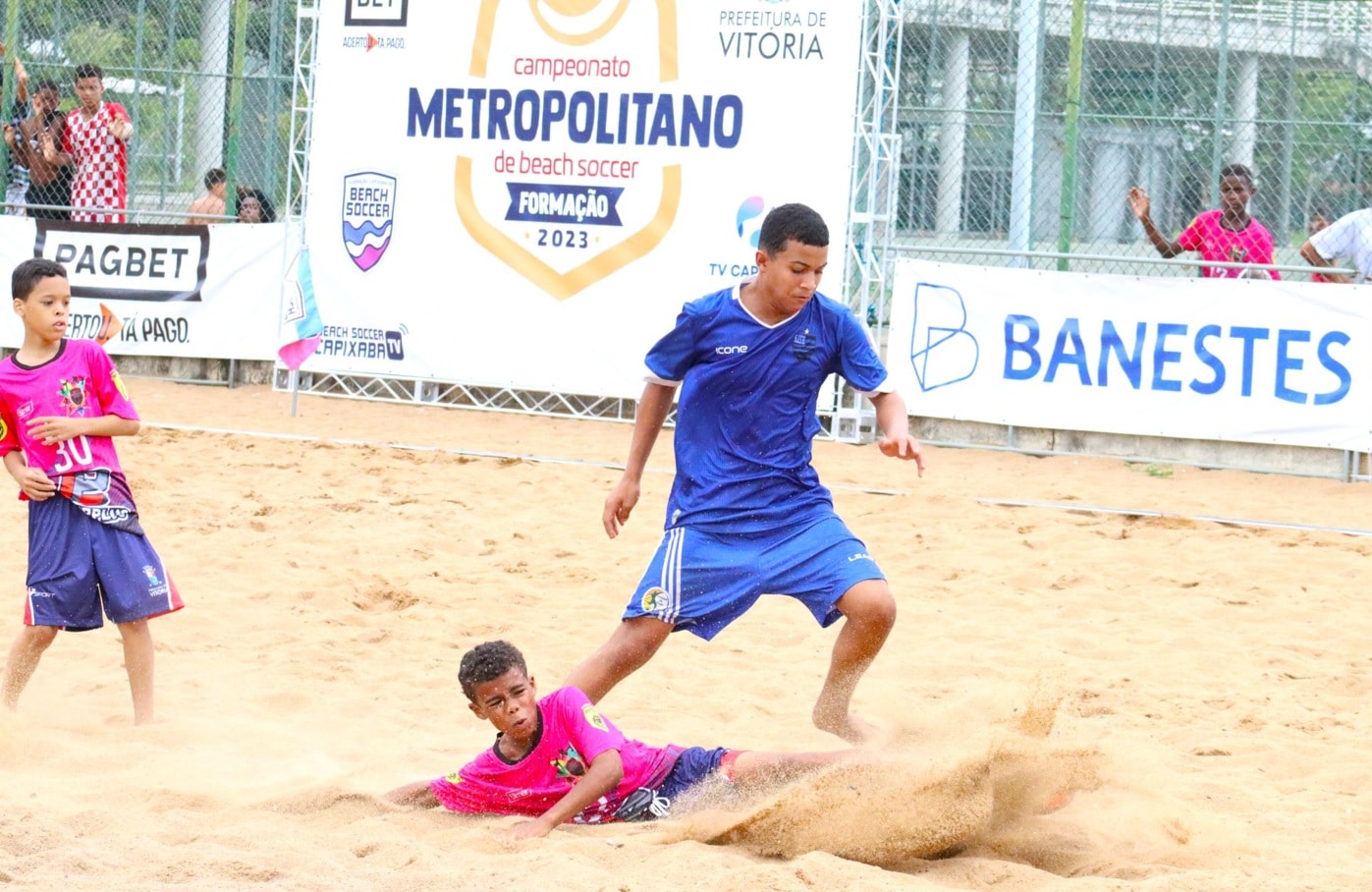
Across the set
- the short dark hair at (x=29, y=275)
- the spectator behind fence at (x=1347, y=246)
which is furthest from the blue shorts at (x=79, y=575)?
the spectator behind fence at (x=1347, y=246)

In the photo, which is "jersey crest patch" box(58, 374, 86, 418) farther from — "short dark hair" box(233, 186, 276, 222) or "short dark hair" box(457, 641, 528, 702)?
"short dark hair" box(233, 186, 276, 222)

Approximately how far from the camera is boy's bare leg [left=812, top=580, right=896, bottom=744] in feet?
14.2

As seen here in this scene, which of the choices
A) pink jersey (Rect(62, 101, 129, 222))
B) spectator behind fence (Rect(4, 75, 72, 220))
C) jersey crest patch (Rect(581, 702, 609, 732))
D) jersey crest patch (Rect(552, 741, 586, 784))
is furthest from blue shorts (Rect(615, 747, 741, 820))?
spectator behind fence (Rect(4, 75, 72, 220))

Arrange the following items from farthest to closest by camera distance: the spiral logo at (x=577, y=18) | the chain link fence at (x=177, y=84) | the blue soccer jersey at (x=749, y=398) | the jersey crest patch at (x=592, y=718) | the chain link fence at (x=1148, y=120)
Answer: the chain link fence at (x=1148, y=120), the chain link fence at (x=177, y=84), the spiral logo at (x=577, y=18), the blue soccer jersey at (x=749, y=398), the jersey crest patch at (x=592, y=718)

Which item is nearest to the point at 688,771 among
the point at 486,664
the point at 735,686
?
the point at 486,664

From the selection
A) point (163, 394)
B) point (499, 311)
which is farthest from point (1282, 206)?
point (163, 394)

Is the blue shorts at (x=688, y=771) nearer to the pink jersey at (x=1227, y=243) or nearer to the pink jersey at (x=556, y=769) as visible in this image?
the pink jersey at (x=556, y=769)

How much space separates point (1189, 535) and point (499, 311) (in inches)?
217

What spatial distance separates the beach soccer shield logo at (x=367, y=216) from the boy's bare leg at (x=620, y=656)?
8181 mm

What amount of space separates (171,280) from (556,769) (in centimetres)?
993

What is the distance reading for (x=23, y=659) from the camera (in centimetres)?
513

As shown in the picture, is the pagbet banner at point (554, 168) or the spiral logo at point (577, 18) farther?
the spiral logo at point (577, 18)

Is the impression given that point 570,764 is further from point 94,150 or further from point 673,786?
point 94,150

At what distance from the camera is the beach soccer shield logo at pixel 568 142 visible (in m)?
11.5
